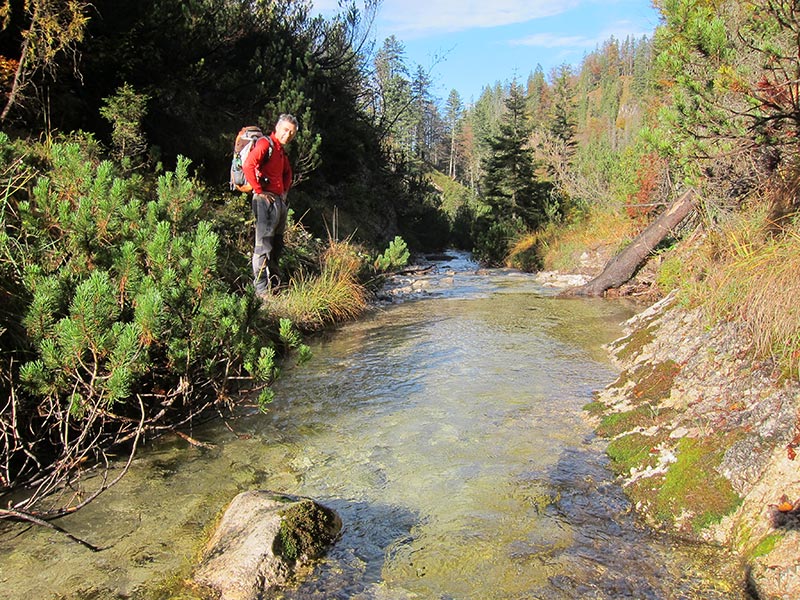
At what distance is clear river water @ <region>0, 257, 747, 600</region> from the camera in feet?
8.89

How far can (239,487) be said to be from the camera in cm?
367

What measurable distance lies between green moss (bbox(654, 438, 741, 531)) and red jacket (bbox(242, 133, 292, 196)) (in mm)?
5113

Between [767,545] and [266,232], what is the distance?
575 cm

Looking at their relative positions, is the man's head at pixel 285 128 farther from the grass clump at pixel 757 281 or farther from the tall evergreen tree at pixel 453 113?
the tall evergreen tree at pixel 453 113

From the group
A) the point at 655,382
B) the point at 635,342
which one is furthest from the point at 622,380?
the point at 635,342

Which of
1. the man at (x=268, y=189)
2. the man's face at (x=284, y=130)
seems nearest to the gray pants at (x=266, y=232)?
the man at (x=268, y=189)

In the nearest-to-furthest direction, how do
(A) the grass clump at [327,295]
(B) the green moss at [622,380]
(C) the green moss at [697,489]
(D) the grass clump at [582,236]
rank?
1. (C) the green moss at [697,489]
2. (B) the green moss at [622,380]
3. (A) the grass clump at [327,295]
4. (D) the grass clump at [582,236]

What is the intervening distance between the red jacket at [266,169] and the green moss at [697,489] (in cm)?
511

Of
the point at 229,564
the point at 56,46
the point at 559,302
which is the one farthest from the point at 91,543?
the point at 559,302

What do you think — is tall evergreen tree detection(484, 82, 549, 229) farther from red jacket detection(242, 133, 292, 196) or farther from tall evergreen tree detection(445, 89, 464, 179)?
tall evergreen tree detection(445, 89, 464, 179)

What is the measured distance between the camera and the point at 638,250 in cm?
1124

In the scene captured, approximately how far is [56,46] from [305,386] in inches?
257

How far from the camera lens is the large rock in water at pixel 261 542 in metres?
2.68

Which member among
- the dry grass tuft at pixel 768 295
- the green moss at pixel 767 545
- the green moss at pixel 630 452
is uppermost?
Answer: the dry grass tuft at pixel 768 295
